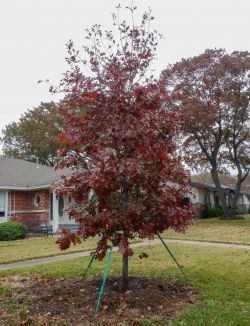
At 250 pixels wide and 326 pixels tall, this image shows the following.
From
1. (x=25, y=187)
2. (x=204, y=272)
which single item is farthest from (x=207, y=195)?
(x=204, y=272)

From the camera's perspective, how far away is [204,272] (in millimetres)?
8875

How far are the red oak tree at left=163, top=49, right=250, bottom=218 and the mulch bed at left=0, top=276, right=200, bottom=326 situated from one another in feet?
70.3

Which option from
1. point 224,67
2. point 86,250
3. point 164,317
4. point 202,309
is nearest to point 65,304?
point 164,317

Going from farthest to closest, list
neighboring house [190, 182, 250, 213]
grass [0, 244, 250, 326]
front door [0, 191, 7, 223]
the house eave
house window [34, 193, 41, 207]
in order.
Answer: neighboring house [190, 182, 250, 213] → house window [34, 193, 41, 207] → front door [0, 191, 7, 223] → the house eave → grass [0, 244, 250, 326]

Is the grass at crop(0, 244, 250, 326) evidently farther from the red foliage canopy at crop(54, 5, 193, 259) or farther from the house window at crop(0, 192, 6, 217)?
the house window at crop(0, 192, 6, 217)

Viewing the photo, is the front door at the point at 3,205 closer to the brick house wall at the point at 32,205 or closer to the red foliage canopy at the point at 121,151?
the brick house wall at the point at 32,205

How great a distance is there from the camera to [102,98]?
7.04 metres

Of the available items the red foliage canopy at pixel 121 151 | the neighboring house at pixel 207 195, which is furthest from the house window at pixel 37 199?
the neighboring house at pixel 207 195

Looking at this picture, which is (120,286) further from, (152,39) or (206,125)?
(206,125)

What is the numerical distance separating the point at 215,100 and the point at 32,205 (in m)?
16.1

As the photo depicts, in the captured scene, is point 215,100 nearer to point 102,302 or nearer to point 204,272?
point 204,272

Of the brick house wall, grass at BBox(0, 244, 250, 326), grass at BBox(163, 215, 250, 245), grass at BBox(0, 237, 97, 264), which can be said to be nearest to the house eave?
the brick house wall

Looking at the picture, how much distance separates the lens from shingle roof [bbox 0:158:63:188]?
70.7 feet

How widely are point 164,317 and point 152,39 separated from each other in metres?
5.07
